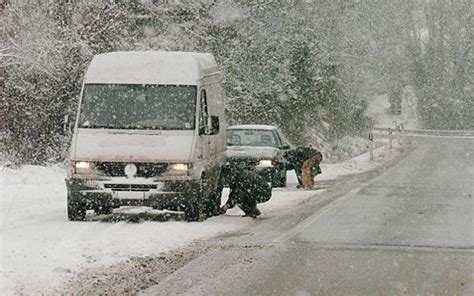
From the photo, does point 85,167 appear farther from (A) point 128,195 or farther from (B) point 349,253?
(B) point 349,253

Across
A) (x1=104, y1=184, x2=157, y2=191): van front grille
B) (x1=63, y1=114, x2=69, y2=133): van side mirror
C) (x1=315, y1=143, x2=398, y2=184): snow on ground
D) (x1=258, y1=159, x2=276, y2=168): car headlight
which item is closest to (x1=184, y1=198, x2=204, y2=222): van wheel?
(x1=104, y1=184, x2=157, y2=191): van front grille

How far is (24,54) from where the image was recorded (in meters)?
24.2

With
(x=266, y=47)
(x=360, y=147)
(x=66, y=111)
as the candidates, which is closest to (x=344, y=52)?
(x=360, y=147)

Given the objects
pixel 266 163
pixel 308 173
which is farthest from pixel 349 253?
pixel 308 173

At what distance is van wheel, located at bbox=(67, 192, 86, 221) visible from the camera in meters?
13.9

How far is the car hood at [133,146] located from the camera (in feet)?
45.6

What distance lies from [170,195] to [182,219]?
1.04 m

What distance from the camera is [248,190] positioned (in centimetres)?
1541

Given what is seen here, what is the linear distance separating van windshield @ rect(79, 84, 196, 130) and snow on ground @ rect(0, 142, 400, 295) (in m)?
1.63

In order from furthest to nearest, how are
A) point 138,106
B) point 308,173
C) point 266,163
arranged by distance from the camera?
point 308,173 < point 266,163 < point 138,106

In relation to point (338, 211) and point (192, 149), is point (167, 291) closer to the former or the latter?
point (192, 149)

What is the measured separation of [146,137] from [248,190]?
2.22 meters

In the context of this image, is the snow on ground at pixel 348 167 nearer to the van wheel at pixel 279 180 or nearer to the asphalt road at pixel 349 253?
the van wheel at pixel 279 180

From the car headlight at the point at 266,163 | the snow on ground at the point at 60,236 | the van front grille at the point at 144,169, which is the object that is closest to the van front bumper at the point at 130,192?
the van front grille at the point at 144,169
